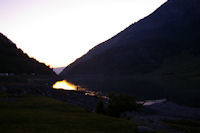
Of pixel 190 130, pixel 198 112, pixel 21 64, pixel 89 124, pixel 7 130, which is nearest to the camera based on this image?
pixel 7 130

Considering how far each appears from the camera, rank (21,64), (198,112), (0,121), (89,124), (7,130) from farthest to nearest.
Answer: (21,64)
(198,112)
(89,124)
(0,121)
(7,130)

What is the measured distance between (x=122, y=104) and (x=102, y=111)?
158 inches

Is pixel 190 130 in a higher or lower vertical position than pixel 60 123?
lower

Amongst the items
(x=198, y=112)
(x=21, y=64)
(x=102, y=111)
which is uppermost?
(x=21, y=64)

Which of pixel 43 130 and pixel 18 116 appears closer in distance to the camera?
pixel 43 130

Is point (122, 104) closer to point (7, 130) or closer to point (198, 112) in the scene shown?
point (7, 130)

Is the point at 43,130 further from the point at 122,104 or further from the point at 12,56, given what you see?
the point at 12,56

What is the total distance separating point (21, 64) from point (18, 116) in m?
169

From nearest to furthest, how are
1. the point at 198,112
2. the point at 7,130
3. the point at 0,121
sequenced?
the point at 7,130 → the point at 0,121 → the point at 198,112

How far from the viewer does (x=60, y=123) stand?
21047 millimetres

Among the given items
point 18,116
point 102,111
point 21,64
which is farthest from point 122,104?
point 21,64

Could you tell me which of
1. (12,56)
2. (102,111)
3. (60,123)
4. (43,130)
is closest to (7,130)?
(43,130)

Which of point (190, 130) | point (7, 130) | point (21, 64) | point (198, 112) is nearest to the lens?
point (7, 130)

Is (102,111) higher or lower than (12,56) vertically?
lower
